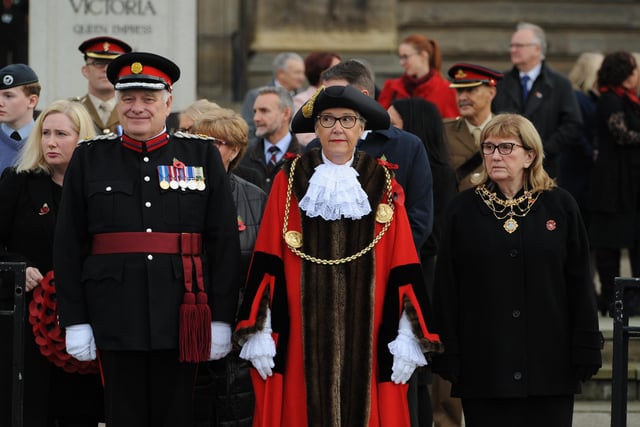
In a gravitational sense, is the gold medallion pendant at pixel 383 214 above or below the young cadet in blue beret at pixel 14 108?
below

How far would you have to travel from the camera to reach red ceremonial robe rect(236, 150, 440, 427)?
568cm

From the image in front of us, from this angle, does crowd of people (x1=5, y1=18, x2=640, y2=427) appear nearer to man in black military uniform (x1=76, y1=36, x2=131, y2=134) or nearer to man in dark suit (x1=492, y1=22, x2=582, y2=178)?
man in black military uniform (x1=76, y1=36, x2=131, y2=134)

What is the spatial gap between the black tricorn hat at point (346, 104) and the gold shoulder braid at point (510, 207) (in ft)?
1.94

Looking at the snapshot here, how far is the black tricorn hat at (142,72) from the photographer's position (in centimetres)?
579

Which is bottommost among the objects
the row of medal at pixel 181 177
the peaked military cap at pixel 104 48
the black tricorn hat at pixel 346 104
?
the row of medal at pixel 181 177

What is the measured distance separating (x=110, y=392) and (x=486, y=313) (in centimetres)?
165

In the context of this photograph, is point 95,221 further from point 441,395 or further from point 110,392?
point 441,395

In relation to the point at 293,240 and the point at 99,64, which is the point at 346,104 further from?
the point at 99,64

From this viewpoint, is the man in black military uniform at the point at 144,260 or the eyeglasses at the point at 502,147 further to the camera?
the eyeglasses at the point at 502,147

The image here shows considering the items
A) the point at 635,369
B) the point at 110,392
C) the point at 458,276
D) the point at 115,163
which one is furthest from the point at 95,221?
the point at 635,369

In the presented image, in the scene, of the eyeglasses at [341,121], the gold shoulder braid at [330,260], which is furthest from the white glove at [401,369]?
the eyeglasses at [341,121]

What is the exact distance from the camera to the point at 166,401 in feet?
18.8

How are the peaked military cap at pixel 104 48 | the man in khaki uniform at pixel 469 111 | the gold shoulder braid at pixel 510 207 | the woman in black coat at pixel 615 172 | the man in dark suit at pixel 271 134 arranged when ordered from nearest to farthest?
1. the gold shoulder braid at pixel 510 207
2. the man in khaki uniform at pixel 469 111
3. the peaked military cap at pixel 104 48
4. the man in dark suit at pixel 271 134
5. the woman in black coat at pixel 615 172

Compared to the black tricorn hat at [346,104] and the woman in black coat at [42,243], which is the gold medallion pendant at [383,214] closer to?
the black tricorn hat at [346,104]
